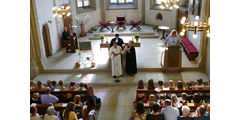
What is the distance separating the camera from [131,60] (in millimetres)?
9695

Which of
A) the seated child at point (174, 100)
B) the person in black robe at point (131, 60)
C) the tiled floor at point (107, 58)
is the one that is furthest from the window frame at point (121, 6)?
the seated child at point (174, 100)

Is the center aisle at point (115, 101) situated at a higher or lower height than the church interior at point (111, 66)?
lower

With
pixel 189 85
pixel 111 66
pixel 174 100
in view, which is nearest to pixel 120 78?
pixel 111 66

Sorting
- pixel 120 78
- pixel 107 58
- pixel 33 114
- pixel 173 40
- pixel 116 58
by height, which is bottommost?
pixel 120 78

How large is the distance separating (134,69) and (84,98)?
10.5ft

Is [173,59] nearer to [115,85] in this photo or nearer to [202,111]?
[115,85]

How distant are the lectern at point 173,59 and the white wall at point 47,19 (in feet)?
19.5

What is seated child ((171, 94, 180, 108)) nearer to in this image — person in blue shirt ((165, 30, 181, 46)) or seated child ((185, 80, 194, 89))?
seated child ((185, 80, 194, 89))

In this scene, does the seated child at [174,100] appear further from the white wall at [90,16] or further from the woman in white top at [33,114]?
the white wall at [90,16]

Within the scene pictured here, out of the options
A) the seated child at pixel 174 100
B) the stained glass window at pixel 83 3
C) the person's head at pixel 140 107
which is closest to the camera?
the person's head at pixel 140 107

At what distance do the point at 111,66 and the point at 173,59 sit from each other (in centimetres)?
284

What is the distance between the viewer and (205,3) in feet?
31.1

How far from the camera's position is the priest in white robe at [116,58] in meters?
9.26

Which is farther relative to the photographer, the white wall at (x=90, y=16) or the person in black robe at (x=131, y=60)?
the white wall at (x=90, y=16)
